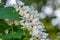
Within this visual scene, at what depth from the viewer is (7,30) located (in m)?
0.91

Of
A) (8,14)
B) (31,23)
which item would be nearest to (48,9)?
(31,23)

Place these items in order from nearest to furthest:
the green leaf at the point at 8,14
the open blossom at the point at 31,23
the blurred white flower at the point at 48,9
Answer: the green leaf at the point at 8,14
the open blossom at the point at 31,23
the blurred white flower at the point at 48,9

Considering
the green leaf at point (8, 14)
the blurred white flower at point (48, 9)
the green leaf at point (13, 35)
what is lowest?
the blurred white flower at point (48, 9)

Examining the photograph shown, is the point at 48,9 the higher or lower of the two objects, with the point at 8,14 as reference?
lower

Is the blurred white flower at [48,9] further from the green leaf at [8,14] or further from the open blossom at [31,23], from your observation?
the green leaf at [8,14]

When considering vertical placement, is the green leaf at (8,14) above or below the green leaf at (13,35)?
above

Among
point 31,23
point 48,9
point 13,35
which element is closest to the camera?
point 13,35

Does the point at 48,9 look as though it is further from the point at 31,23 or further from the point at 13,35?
the point at 13,35

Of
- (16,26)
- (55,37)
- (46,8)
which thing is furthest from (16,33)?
(46,8)

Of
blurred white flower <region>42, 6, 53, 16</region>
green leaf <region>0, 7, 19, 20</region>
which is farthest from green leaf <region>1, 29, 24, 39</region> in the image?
blurred white flower <region>42, 6, 53, 16</region>

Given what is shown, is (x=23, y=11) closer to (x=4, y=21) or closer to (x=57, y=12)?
(x=4, y=21)

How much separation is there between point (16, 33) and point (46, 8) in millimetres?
3203

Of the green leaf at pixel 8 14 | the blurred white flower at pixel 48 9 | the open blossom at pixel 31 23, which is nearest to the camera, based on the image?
the green leaf at pixel 8 14

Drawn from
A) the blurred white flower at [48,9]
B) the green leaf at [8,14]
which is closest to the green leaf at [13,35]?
the green leaf at [8,14]
